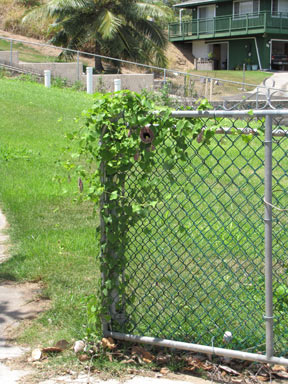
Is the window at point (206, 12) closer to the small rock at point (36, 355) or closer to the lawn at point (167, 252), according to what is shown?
the lawn at point (167, 252)

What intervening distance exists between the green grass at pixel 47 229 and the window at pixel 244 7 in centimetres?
3031

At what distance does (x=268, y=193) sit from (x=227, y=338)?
40.2 inches

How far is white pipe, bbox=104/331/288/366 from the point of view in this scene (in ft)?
10.7

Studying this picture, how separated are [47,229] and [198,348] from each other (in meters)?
3.09

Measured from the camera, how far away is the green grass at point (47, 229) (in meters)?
4.20

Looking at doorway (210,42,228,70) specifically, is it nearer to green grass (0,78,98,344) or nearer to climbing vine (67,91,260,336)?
green grass (0,78,98,344)

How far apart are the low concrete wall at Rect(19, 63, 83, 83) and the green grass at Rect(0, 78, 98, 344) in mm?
10188

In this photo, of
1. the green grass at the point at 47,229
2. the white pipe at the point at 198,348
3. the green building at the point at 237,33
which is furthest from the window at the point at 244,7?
the white pipe at the point at 198,348

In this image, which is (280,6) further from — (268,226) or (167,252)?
(268,226)

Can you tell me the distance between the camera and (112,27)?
2573 centimetres

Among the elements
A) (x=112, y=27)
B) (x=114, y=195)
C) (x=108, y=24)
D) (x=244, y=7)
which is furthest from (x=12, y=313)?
(x=244, y=7)

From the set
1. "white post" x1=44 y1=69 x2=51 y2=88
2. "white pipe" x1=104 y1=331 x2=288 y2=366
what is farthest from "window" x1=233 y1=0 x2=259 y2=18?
"white pipe" x1=104 y1=331 x2=288 y2=366

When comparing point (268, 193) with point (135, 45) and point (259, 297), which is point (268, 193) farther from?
point (135, 45)

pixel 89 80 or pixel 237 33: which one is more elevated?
pixel 237 33
